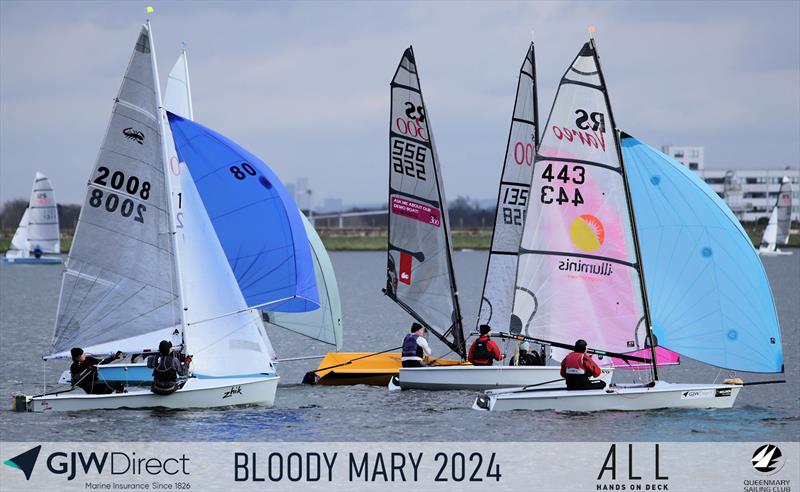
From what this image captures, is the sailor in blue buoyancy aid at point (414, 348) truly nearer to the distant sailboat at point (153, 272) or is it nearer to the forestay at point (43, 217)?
the distant sailboat at point (153, 272)

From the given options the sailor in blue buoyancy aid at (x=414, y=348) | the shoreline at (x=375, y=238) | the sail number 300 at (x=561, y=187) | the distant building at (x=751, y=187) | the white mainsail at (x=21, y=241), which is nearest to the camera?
the sail number 300 at (x=561, y=187)

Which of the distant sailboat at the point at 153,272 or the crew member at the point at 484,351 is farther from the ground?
the distant sailboat at the point at 153,272

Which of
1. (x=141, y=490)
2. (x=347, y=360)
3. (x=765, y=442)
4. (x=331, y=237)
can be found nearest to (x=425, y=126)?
(x=347, y=360)

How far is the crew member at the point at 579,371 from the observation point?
2198 cm

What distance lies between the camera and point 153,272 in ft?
77.1

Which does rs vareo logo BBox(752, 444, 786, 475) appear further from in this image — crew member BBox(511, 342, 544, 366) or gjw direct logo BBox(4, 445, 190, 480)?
gjw direct logo BBox(4, 445, 190, 480)

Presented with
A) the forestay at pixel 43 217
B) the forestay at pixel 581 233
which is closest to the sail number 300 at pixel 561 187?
the forestay at pixel 581 233

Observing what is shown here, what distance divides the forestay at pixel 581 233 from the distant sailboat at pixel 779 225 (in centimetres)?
10138

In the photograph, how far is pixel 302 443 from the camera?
2130cm

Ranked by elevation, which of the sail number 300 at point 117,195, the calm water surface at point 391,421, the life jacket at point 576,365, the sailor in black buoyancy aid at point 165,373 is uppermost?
the sail number 300 at point 117,195

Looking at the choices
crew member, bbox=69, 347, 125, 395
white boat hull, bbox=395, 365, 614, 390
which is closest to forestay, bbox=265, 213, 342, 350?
white boat hull, bbox=395, 365, 614, 390

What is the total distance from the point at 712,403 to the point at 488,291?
6735 millimetres

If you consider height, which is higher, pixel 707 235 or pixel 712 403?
pixel 707 235

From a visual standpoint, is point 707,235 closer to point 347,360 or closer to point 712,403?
point 712,403
